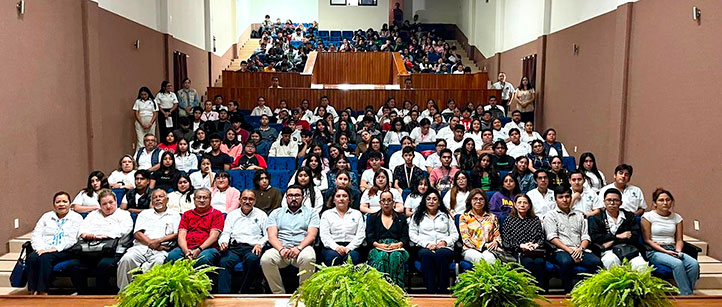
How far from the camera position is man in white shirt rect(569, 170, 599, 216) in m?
5.48

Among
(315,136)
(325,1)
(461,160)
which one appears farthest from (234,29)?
(461,160)

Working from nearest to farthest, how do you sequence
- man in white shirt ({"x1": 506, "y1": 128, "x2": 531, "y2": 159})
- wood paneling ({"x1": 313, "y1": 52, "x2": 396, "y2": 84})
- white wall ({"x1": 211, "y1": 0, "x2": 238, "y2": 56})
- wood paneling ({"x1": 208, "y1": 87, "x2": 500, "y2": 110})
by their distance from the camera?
man in white shirt ({"x1": 506, "y1": 128, "x2": 531, "y2": 159})
wood paneling ({"x1": 208, "y1": 87, "x2": 500, "y2": 110})
white wall ({"x1": 211, "y1": 0, "x2": 238, "y2": 56})
wood paneling ({"x1": 313, "y1": 52, "x2": 396, "y2": 84})

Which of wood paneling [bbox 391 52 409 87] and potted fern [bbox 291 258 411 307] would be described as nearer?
potted fern [bbox 291 258 411 307]

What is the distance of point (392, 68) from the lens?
15.0 meters

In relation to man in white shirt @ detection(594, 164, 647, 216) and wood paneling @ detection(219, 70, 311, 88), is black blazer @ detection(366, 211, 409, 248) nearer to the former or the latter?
man in white shirt @ detection(594, 164, 647, 216)

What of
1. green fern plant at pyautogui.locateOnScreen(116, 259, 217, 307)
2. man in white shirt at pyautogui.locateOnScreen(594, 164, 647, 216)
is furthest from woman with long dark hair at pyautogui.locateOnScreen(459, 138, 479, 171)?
green fern plant at pyautogui.locateOnScreen(116, 259, 217, 307)

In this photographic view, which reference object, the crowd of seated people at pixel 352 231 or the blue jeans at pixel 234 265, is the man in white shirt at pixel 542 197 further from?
the blue jeans at pixel 234 265

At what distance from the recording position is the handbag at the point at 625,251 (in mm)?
4605

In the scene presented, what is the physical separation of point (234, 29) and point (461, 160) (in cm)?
1124

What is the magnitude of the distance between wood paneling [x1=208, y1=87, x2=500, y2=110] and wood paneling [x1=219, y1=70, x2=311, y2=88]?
1.18 m

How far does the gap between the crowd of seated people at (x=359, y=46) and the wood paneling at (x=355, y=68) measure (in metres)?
0.51

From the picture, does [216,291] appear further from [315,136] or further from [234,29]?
[234,29]

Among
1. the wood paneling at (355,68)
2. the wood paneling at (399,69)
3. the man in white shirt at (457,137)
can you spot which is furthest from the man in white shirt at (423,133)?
the wood paneling at (355,68)

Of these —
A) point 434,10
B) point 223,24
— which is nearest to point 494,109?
point 223,24
